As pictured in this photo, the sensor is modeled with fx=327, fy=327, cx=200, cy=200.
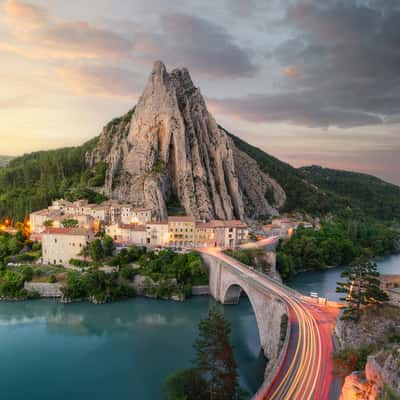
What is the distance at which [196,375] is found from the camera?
567 inches

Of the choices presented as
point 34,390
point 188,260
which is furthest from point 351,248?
point 34,390

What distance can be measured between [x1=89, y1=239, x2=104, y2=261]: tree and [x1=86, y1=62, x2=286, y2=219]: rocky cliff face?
37.9 ft

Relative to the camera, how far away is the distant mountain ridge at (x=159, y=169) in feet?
152

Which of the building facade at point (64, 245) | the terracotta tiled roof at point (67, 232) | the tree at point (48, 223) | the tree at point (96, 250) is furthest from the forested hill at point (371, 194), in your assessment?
the tree at point (48, 223)

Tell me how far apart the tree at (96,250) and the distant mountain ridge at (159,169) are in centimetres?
1200

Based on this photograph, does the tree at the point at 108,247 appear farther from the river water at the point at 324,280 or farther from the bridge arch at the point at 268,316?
the river water at the point at 324,280

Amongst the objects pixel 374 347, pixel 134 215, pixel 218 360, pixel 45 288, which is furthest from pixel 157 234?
pixel 374 347

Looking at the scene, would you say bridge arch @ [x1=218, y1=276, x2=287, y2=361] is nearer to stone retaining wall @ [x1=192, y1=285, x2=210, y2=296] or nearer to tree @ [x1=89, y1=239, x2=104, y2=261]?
stone retaining wall @ [x1=192, y1=285, x2=210, y2=296]

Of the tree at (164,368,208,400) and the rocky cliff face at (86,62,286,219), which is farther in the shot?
the rocky cliff face at (86,62,286,219)

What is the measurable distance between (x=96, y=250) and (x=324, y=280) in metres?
24.6

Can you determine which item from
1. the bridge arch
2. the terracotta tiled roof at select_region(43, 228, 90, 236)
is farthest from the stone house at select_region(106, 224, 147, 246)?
the bridge arch

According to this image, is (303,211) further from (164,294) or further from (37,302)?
(37,302)

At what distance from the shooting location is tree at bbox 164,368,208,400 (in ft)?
45.1

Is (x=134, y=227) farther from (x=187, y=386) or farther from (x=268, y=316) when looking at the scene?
(x=187, y=386)
